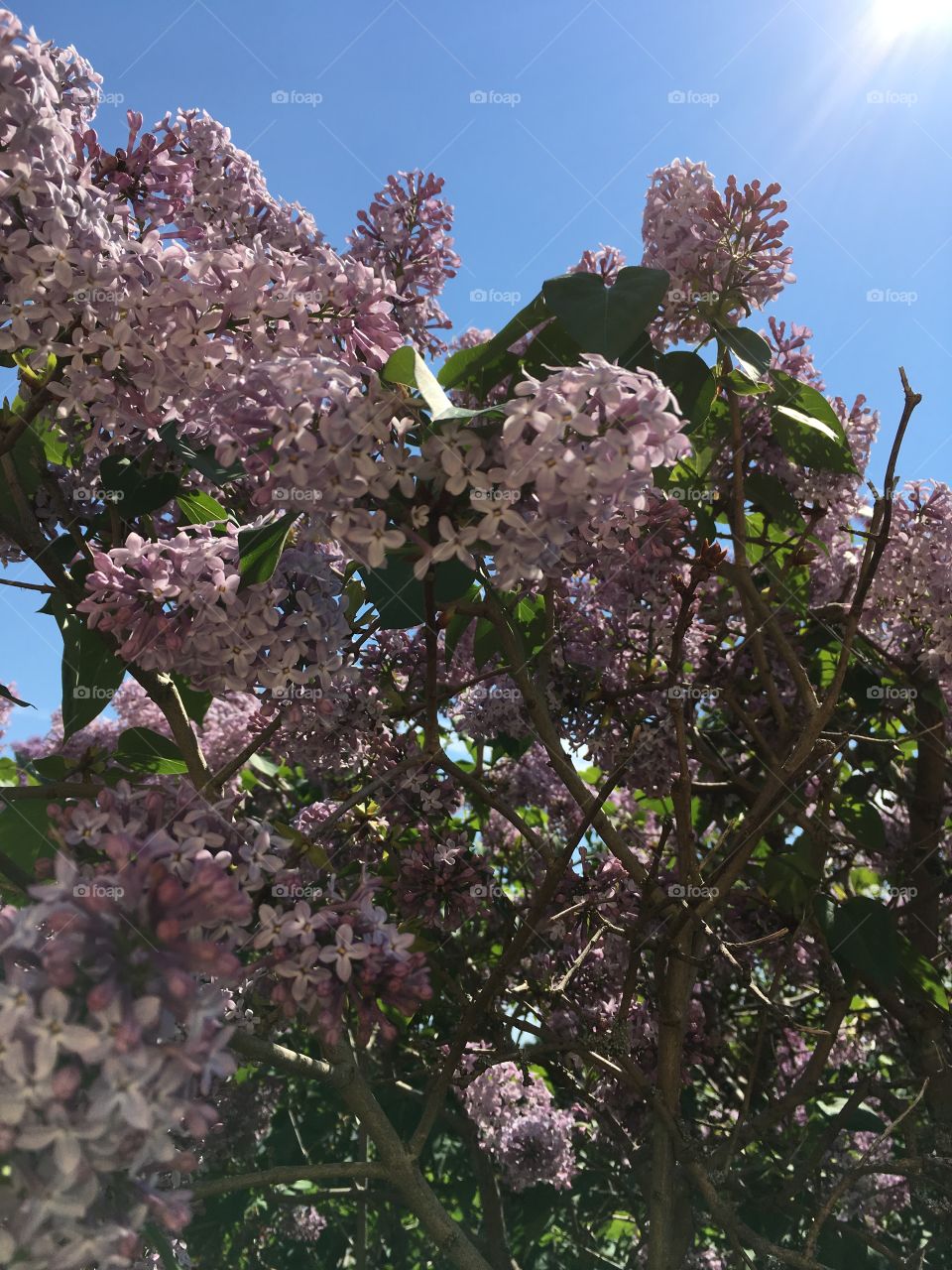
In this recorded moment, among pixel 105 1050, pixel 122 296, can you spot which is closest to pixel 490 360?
pixel 122 296

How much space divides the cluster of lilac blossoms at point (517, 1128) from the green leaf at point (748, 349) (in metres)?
1.97

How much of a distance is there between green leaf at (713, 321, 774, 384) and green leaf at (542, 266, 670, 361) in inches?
14.0

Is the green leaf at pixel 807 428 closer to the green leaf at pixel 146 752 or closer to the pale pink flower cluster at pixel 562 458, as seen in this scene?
the pale pink flower cluster at pixel 562 458

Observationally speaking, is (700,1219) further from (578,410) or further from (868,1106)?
(578,410)

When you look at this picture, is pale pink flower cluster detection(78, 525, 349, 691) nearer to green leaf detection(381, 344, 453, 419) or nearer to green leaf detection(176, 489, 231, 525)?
green leaf detection(381, 344, 453, 419)

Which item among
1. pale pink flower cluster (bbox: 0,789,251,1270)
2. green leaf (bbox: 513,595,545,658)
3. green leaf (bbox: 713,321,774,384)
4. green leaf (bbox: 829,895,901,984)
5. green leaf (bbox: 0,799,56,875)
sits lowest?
pale pink flower cluster (bbox: 0,789,251,1270)

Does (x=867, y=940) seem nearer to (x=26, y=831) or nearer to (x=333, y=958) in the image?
(x=333, y=958)

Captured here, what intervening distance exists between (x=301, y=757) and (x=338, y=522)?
1176mm

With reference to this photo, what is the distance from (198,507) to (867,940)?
166 cm

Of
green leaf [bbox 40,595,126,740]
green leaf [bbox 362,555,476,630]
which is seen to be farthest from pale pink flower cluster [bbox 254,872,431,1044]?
green leaf [bbox 40,595,126,740]

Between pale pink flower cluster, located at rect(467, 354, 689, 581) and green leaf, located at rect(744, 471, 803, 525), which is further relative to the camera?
green leaf, located at rect(744, 471, 803, 525)

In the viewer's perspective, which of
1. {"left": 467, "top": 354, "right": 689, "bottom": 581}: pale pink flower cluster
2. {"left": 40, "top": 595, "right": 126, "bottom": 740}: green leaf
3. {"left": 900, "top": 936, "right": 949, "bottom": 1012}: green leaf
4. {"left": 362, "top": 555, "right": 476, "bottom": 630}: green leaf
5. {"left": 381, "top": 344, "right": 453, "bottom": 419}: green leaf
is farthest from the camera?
{"left": 900, "top": 936, "right": 949, "bottom": 1012}: green leaf

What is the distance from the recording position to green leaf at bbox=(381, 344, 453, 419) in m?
1.14

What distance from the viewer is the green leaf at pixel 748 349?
1.85m
